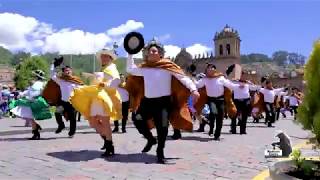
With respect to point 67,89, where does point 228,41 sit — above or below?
above

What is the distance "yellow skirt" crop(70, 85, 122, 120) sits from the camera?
9242 millimetres

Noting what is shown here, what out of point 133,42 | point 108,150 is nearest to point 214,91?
point 133,42

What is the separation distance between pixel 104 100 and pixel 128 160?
4.02 feet

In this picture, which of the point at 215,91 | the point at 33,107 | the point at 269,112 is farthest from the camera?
the point at 269,112

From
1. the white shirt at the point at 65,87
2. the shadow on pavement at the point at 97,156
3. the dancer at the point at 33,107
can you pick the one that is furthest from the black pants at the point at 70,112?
the shadow on pavement at the point at 97,156

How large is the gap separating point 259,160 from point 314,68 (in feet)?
12.1

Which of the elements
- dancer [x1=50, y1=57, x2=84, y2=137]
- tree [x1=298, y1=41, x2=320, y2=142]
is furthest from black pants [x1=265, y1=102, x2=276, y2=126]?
tree [x1=298, y1=41, x2=320, y2=142]

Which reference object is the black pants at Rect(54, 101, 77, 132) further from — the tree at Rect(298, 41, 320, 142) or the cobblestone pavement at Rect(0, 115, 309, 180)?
the tree at Rect(298, 41, 320, 142)

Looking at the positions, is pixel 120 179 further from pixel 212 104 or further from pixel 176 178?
pixel 212 104

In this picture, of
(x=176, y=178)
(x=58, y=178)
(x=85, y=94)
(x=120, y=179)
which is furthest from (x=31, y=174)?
(x=85, y=94)

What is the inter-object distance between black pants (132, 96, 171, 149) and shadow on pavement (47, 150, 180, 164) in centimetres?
45

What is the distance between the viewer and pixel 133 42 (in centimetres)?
897

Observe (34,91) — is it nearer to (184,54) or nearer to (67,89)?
(67,89)

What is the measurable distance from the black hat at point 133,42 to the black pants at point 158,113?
2.81ft
